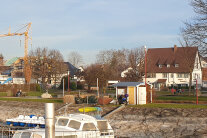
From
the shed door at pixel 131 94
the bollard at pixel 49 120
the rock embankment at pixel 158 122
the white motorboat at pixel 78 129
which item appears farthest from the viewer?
the shed door at pixel 131 94

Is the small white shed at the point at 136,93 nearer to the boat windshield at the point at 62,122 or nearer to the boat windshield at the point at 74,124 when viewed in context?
the boat windshield at the point at 62,122

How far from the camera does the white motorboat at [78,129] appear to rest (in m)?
17.8

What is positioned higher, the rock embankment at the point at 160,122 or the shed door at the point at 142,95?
the shed door at the point at 142,95

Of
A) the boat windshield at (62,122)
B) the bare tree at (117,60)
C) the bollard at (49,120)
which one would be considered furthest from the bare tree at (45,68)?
the bollard at (49,120)

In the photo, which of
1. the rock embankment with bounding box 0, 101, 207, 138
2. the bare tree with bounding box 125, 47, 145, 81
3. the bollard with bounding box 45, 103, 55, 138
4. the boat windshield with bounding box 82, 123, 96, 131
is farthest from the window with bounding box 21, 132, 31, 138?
the bare tree with bounding box 125, 47, 145, 81

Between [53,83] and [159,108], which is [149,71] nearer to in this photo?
[53,83]

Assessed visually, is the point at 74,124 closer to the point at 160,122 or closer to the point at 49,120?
the point at 49,120

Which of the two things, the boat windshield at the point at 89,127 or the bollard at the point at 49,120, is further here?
the boat windshield at the point at 89,127

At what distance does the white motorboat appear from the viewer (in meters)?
17.8

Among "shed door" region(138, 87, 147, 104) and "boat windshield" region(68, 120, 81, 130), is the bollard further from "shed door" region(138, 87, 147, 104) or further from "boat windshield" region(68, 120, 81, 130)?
"shed door" region(138, 87, 147, 104)

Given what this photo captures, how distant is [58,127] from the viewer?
1891 centimetres

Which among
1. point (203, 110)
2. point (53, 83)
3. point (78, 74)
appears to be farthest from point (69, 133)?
point (53, 83)

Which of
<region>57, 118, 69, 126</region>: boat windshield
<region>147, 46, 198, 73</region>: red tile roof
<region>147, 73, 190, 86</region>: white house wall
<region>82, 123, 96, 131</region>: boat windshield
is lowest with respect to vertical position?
<region>82, 123, 96, 131</region>: boat windshield

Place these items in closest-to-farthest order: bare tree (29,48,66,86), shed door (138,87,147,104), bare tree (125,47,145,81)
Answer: shed door (138,87,147,104)
bare tree (125,47,145,81)
bare tree (29,48,66,86)
